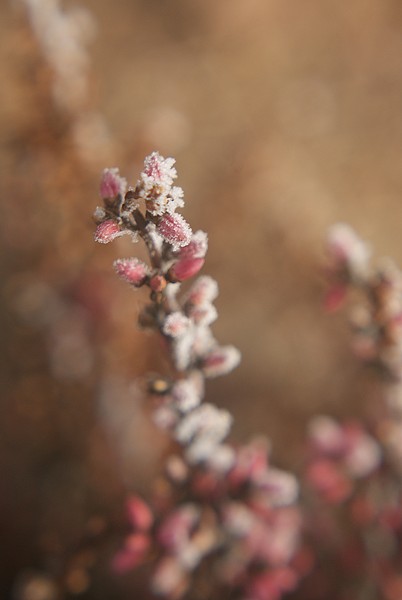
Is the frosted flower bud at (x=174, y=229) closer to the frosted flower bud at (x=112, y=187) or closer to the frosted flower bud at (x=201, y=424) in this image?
the frosted flower bud at (x=112, y=187)

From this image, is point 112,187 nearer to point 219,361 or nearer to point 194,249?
point 194,249

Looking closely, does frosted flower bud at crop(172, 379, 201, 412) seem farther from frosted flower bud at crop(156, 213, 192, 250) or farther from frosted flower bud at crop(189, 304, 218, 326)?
frosted flower bud at crop(156, 213, 192, 250)

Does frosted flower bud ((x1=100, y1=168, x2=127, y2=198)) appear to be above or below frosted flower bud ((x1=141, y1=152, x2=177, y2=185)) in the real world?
above

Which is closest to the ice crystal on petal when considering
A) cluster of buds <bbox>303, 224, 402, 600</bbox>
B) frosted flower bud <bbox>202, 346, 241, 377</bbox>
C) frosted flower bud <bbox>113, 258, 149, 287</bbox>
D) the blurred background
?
cluster of buds <bbox>303, 224, 402, 600</bbox>

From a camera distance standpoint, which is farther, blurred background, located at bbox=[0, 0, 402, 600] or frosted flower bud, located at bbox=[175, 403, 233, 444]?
blurred background, located at bbox=[0, 0, 402, 600]

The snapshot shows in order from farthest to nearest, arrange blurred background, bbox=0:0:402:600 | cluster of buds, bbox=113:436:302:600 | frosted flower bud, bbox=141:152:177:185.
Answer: blurred background, bbox=0:0:402:600
cluster of buds, bbox=113:436:302:600
frosted flower bud, bbox=141:152:177:185

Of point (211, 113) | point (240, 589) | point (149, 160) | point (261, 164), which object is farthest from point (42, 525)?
point (211, 113)

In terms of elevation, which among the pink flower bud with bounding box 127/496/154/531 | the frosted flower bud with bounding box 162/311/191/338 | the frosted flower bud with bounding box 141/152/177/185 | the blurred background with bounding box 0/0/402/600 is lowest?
the pink flower bud with bounding box 127/496/154/531

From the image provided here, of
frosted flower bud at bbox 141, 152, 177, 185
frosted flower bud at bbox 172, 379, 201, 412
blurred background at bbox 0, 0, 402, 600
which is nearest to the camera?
frosted flower bud at bbox 141, 152, 177, 185
